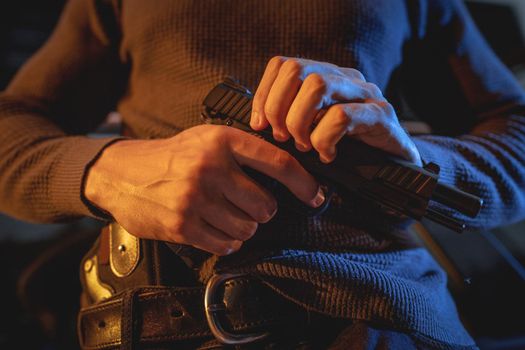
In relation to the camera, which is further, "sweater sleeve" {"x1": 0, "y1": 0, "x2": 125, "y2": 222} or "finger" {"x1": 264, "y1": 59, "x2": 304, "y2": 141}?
"sweater sleeve" {"x1": 0, "y1": 0, "x2": 125, "y2": 222}

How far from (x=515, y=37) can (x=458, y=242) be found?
2.47 ft

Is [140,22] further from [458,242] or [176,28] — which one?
[458,242]

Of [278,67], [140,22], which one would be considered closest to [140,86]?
[140,22]

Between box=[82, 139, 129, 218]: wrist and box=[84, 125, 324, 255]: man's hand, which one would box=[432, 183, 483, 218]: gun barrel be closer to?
box=[84, 125, 324, 255]: man's hand

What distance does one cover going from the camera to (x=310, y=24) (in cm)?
50

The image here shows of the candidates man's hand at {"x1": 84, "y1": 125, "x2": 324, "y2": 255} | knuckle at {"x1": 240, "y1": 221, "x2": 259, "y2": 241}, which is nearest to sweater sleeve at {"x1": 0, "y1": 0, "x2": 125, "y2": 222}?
man's hand at {"x1": 84, "y1": 125, "x2": 324, "y2": 255}

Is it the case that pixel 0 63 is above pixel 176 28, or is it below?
below

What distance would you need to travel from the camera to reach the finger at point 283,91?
33 cm

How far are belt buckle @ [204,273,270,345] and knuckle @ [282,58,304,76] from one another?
0.23m

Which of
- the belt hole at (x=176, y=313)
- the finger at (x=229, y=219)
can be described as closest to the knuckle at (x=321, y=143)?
the finger at (x=229, y=219)

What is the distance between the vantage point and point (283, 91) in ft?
1.07

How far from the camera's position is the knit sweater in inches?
15.9

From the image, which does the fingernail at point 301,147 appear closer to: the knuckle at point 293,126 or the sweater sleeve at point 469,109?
the knuckle at point 293,126

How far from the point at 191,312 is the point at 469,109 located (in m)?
0.62
